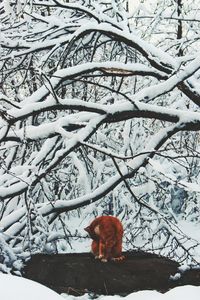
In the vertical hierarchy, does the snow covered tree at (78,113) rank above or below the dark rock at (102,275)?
above

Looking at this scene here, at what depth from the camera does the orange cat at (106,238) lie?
546 centimetres

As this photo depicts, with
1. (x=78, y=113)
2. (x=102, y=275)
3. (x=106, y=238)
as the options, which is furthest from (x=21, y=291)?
(x=78, y=113)

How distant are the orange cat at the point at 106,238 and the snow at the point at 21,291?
12.2 ft

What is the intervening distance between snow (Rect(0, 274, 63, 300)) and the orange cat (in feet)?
12.2

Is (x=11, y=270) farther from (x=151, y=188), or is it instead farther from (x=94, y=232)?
(x=151, y=188)

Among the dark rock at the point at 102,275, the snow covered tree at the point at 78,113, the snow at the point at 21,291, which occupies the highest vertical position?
the snow covered tree at the point at 78,113

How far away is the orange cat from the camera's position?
17.9 feet

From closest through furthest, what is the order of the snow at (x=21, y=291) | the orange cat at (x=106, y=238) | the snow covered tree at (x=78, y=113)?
the snow at (x=21, y=291)
the snow covered tree at (x=78, y=113)
the orange cat at (x=106, y=238)

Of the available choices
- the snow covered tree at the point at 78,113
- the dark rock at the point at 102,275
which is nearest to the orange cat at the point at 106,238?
the dark rock at the point at 102,275

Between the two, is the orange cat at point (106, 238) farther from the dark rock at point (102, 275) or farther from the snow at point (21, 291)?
the snow at point (21, 291)

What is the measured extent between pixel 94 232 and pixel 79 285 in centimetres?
77

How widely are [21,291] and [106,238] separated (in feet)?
12.7

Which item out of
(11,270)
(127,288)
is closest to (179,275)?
(127,288)

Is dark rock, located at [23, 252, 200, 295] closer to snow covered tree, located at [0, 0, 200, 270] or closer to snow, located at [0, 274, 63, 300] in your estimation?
snow covered tree, located at [0, 0, 200, 270]
